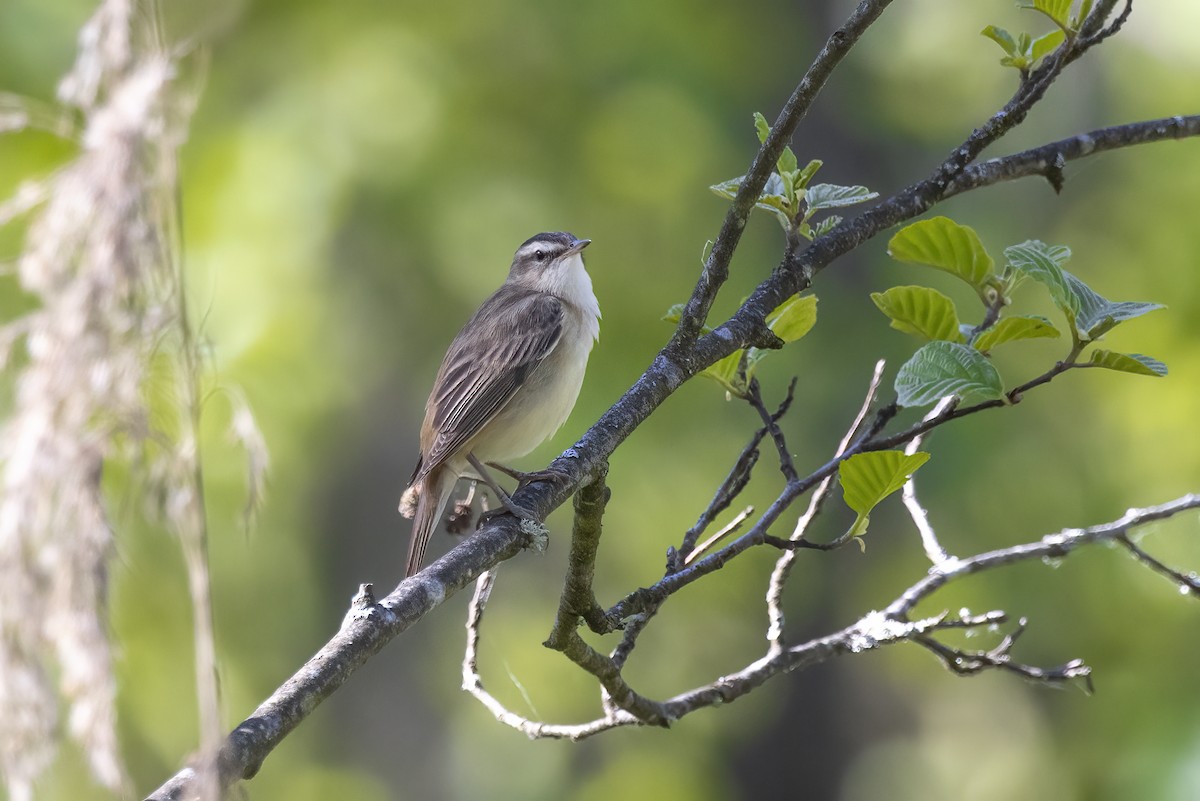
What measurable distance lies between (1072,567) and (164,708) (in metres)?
7.52

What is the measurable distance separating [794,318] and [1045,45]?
35.7 inches

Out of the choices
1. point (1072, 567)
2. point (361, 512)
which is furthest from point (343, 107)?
point (1072, 567)

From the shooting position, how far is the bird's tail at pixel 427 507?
173 inches

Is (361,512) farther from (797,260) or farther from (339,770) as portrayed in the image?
(797,260)

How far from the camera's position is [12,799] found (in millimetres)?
1212

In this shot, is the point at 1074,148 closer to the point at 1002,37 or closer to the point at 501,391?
the point at 1002,37

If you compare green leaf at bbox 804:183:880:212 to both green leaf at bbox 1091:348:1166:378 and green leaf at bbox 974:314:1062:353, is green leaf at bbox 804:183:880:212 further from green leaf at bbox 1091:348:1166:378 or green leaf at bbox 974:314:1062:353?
green leaf at bbox 1091:348:1166:378

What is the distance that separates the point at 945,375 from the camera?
8.39 ft

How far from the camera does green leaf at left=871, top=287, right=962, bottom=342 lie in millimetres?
2760

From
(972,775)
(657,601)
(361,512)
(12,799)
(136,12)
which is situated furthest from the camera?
(972,775)

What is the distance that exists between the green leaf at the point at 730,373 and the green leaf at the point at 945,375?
1.80 feet

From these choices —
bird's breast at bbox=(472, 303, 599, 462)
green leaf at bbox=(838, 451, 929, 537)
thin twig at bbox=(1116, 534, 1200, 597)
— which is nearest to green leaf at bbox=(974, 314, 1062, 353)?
green leaf at bbox=(838, 451, 929, 537)

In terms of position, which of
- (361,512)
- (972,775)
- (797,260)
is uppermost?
(361,512)

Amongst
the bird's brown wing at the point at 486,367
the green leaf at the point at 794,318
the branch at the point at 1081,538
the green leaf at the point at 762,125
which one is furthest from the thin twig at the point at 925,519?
the bird's brown wing at the point at 486,367
